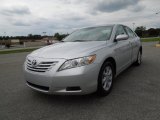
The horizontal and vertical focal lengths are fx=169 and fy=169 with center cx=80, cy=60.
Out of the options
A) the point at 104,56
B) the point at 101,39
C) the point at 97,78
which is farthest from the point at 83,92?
the point at 101,39

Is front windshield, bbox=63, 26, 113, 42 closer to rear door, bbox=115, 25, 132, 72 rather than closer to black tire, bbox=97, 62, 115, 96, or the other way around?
rear door, bbox=115, 25, 132, 72

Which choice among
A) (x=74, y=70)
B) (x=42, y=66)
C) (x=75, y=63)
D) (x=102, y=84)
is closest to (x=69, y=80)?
(x=74, y=70)

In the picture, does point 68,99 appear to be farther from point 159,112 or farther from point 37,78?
point 159,112

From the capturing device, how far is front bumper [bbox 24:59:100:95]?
2.82m

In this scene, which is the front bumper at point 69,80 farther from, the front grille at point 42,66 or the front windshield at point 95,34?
the front windshield at point 95,34

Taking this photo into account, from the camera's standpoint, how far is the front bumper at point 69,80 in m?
2.82

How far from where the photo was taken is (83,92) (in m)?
2.93

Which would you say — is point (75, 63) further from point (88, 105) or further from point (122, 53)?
point (122, 53)

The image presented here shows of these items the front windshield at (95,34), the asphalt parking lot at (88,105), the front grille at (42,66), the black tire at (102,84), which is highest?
the front windshield at (95,34)

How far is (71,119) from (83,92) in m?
0.50

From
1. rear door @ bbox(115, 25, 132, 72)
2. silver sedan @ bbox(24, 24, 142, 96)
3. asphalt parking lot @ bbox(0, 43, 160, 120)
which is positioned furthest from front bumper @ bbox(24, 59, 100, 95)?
rear door @ bbox(115, 25, 132, 72)

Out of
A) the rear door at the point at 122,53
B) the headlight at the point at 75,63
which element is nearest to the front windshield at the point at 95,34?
the rear door at the point at 122,53

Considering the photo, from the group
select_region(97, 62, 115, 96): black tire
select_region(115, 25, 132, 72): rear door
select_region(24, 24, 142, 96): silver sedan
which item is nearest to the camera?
select_region(24, 24, 142, 96): silver sedan

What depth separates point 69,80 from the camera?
2.82 m
